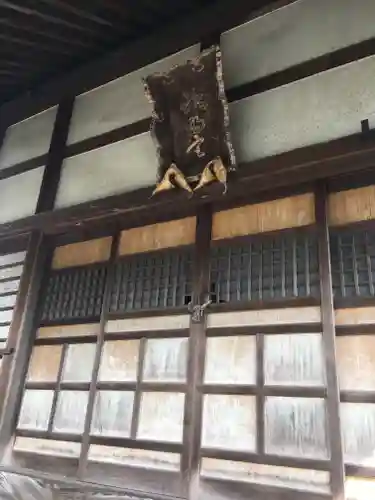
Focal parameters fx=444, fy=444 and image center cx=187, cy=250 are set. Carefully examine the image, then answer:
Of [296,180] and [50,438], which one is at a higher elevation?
[296,180]

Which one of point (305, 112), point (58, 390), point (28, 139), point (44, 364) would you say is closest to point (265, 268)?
point (305, 112)

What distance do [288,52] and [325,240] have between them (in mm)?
1484

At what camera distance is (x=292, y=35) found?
3.25m

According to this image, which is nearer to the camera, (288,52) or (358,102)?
(358,102)

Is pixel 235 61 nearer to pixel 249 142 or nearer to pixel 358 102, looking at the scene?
pixel 249 142

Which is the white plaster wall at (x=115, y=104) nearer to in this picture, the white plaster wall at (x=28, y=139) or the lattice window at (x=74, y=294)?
the white plaster wall at (x=28, y=139)

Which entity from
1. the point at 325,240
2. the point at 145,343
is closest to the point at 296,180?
the point at 325,240

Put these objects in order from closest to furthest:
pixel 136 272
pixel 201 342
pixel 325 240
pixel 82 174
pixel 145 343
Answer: pixel 325 240 < pixel 201 342 < pixel 145 343 < pixel 136 272 < pixel 82 174

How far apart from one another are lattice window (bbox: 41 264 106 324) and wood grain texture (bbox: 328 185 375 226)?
6.07 ft

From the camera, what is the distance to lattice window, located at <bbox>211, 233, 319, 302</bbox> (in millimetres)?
2684

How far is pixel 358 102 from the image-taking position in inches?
109

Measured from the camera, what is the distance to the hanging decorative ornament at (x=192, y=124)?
3.12 metres

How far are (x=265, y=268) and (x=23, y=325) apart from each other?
2156 millimetres

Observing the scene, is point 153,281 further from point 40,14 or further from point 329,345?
point 40,14
